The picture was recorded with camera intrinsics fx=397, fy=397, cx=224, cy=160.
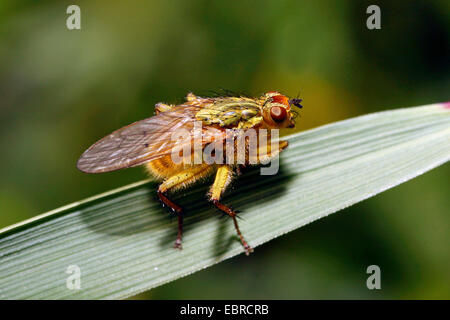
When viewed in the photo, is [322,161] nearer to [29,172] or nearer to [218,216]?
[218,216]

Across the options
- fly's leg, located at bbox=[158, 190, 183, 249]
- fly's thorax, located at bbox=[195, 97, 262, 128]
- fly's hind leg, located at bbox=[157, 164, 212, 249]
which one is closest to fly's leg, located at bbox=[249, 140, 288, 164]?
fly's thorax, located at bbox=[195, 97, 262, 128]

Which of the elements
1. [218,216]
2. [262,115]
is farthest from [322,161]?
[218,216]

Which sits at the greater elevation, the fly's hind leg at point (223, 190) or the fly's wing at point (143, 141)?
the fly's wing at point (143, 141)

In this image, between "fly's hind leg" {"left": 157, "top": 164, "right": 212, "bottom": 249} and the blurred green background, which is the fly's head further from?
the blurred green background

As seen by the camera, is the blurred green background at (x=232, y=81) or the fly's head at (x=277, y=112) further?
the blurred green background at (x=232, y=81)

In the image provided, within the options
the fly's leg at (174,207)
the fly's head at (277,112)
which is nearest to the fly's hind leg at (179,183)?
the fly's leg at (174,207)

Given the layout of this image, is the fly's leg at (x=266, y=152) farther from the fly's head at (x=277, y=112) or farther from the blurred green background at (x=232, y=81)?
the blurred green background at (x=232, y=81)

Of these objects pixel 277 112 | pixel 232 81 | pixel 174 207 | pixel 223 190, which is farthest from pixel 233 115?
pixel 232 81
